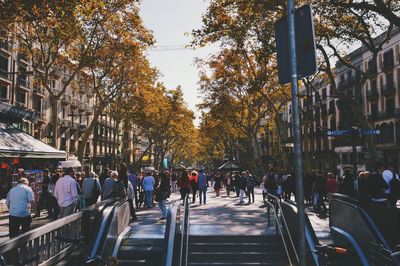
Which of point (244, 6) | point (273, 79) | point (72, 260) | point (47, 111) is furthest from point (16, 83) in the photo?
point (72, 260)

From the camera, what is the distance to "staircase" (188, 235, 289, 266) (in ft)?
26.7

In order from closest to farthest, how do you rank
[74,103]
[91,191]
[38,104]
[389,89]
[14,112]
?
1. [91,191]
2. [14,112]
3. [389,89]
4. [38,104]
5. [74,103]

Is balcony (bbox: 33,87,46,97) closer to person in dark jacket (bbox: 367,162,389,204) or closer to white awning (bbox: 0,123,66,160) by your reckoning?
white awning (bbox: 0,123,66,160)

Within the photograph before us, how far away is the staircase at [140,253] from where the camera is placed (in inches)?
311

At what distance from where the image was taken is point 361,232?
7680 mm

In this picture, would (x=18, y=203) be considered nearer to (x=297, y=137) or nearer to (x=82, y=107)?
(x=297, y=137)

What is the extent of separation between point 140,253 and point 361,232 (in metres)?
4.57

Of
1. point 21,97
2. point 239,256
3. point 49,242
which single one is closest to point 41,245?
point 49,242

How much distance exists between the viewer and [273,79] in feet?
106

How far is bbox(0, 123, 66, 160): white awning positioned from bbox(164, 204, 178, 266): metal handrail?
1205 cm

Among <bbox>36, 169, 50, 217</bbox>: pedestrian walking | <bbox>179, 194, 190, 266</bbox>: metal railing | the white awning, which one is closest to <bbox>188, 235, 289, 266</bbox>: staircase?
<bbox>179, 194, 190, 266</bbox>: metal railing

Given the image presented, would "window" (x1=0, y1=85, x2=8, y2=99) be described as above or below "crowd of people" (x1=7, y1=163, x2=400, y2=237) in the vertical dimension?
above

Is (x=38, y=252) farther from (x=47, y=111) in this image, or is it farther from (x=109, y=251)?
(x=47, y=111)

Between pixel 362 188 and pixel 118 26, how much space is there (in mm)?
17522
